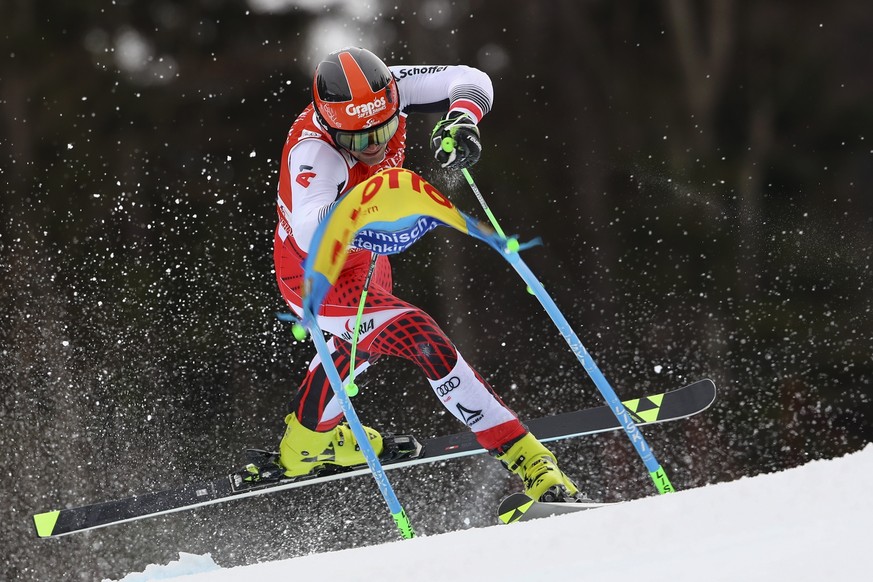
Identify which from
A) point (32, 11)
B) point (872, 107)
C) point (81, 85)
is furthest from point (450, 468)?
point (32, 11)

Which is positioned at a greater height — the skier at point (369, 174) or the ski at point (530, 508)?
the skier at point (369, 174)

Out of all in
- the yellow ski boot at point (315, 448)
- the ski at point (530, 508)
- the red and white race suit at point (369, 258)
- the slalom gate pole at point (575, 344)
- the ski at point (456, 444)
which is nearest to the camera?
the slalom gate pole at point (575, 344)

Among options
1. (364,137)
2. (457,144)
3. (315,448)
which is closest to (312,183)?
(364,137)

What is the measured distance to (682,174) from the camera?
24.8ft

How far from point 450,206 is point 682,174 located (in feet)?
18.3

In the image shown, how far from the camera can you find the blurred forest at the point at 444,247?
575 centimetres

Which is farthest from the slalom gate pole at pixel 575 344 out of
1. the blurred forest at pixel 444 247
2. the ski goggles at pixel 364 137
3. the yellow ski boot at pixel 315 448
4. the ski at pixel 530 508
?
the blurred forest at pixel 444 247

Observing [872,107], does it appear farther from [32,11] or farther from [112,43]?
[32,11]

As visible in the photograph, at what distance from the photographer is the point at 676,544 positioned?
1.67 metres

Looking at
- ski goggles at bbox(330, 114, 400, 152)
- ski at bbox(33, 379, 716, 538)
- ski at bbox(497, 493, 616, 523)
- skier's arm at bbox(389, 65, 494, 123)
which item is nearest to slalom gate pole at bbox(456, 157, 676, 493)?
ski at bbox(497, 493, 616, 523)

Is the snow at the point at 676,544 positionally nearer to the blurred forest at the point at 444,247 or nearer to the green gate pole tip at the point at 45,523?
the green gate pole tip at the point at 45,523

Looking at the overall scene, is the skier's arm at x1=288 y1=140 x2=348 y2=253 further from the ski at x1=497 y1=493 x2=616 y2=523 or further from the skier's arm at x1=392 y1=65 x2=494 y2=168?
the ski at x1=497 y1=493 x2=616 y2=523

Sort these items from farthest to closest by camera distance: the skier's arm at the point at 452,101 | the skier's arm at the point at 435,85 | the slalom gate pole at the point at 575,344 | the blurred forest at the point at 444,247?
the blurred forest at the point at 444,247 → the skier's arm at the point at 435,85 → the skier's arm at the point at 452,101 → the slalom gate pole at the point at 575,344

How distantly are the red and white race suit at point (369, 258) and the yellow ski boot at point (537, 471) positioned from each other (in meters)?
0.04
